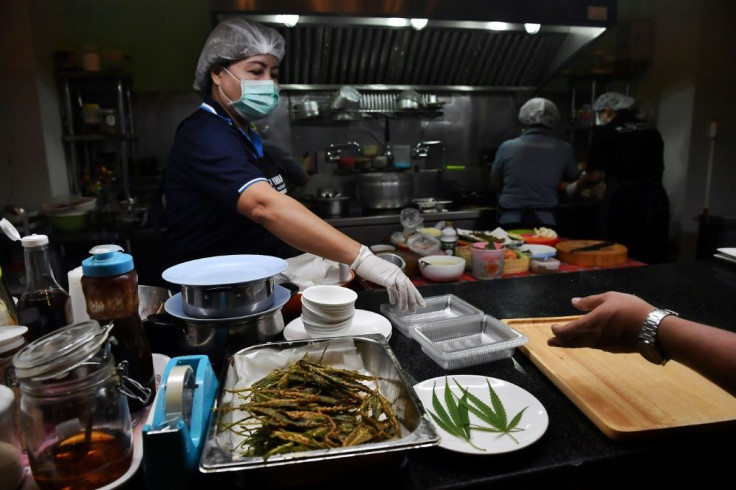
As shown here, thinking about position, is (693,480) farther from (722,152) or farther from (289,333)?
(722,152)

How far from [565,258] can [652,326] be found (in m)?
1.97

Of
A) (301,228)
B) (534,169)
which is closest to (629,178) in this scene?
(534,169)

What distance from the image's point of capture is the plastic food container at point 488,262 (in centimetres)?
252

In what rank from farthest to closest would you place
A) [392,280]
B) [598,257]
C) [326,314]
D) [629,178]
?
1. [629,178]
2. [598,257]
3. [392,280]
4. [326,314]

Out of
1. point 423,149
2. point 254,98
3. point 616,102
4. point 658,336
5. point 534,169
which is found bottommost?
point 658,336

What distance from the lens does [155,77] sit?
4.75 metres

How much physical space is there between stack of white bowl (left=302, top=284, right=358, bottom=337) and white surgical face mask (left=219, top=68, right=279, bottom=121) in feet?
3.97

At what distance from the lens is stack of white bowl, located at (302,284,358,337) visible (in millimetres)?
1289

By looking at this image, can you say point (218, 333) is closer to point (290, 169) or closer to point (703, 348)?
point (703, 348)

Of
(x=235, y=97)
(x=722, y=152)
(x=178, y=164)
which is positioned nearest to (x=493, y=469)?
(x=178, y=164)

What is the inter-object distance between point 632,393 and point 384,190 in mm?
3537

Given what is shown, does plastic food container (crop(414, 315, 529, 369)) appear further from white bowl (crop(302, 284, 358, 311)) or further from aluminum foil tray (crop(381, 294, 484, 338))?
white bowl (crop(302, 284, 358, 311))

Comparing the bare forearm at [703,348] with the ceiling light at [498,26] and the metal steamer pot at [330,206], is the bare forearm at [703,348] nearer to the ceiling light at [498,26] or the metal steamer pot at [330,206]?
the metal steamer pot at [330,206]

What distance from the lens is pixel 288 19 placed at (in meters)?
3.88
